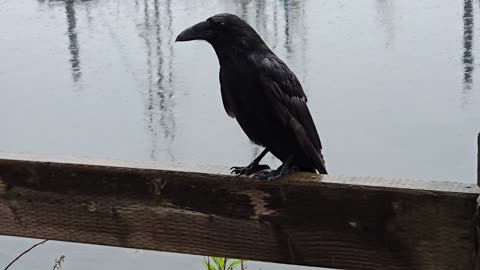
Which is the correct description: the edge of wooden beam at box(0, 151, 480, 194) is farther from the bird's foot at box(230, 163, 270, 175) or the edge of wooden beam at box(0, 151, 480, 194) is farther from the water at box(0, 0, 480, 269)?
the water at box(0, 0, 480, 269)

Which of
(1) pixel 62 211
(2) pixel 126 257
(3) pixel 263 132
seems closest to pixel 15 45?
(2) pixel 126 257

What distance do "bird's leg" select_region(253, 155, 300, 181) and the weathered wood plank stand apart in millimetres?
60

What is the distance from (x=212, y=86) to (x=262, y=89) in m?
2.67

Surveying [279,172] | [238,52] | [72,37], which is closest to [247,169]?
[279,172]

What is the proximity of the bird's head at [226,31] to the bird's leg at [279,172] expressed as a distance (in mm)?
307

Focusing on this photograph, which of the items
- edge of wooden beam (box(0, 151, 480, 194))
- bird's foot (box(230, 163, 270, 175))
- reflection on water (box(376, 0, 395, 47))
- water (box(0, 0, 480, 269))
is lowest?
water (box(0, 0, 480, 269))

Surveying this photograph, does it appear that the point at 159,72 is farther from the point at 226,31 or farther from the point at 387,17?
the point at 226,31

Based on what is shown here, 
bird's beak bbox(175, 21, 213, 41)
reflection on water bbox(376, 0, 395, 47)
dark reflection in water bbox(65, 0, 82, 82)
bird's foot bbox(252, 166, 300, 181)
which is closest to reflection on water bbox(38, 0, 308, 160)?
dark reflection in water bbox(65, 0, 82, 82)

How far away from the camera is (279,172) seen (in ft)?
5.81

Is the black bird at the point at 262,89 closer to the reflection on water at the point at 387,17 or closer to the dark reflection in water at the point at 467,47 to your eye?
the dark reflection in water at the point at 467,47

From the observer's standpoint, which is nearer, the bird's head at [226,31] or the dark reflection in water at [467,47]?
the bird's head at [226,31]

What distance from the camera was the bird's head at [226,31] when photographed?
208 cm

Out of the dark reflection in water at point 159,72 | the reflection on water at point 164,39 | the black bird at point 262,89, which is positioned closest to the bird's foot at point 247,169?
the black bird at point 262,89

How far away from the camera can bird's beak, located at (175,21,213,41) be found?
6.72 ft
